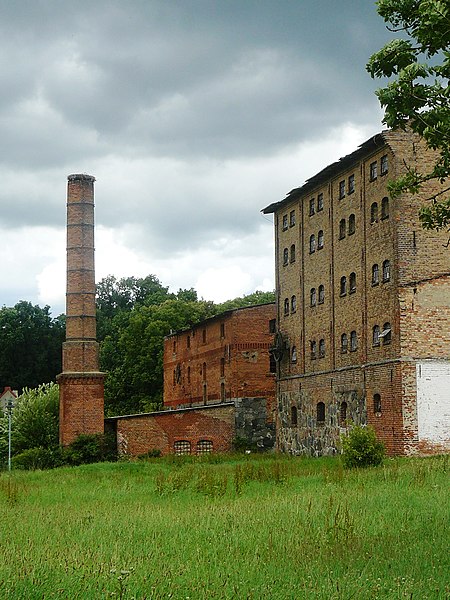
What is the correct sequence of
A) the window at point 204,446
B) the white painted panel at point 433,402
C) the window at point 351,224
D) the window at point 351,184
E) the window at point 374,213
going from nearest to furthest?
1. the white painted panel at point 433,402
2. the window at point 374,213
3. the window at point 351,224
4. the window at point 351,184
5. the window at point 204,446

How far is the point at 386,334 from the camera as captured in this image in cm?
3397

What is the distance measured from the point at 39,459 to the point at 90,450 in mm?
2435

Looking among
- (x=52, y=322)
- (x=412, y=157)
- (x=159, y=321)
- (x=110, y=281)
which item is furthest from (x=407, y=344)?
(x=110, y=281)

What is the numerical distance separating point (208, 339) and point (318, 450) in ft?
49.0

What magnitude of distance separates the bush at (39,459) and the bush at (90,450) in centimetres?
50

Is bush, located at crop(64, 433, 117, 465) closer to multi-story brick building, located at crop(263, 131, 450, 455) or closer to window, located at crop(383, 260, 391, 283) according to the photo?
multi-story brick building, located at crop(263, 131, 450, 455)

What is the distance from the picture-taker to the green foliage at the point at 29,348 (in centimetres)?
8575

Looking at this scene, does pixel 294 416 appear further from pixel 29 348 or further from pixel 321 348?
pixel 29 348

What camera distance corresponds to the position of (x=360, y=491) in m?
18.7

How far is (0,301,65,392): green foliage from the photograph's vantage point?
3376 inches

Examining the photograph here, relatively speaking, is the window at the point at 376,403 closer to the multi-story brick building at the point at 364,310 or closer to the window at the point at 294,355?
the multi-story brick building at the point at 364,310

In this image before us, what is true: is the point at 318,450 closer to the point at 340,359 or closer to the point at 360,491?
the point at 340,359

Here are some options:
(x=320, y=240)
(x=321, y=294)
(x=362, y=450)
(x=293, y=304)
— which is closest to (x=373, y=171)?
(x=320, y=240)

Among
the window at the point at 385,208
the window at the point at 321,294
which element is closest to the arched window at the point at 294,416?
the window at the point at 321,294
